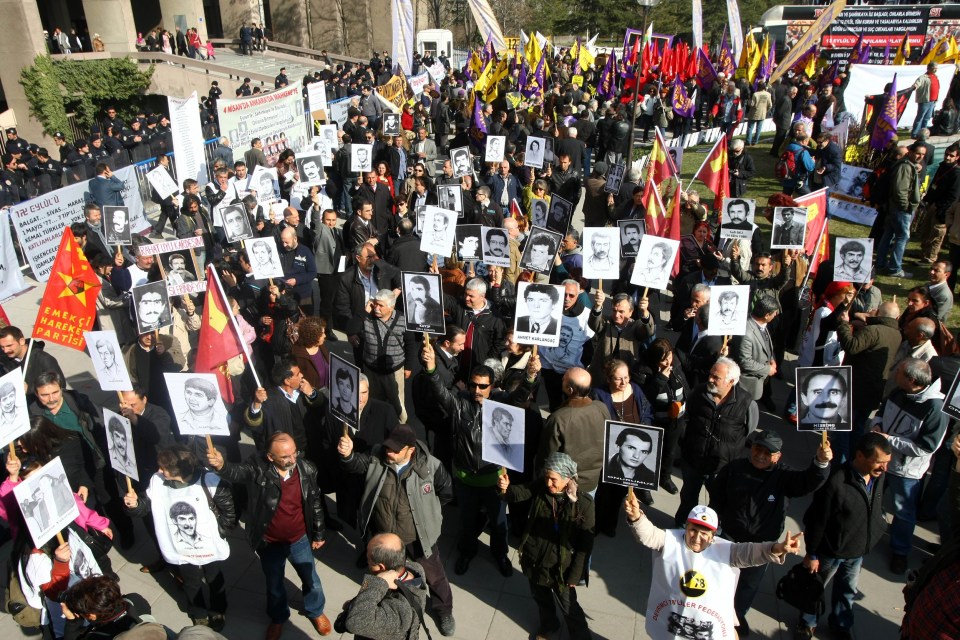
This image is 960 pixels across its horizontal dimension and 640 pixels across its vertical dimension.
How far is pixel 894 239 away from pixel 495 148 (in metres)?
6.40

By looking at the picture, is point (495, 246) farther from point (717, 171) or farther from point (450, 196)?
point (717, 171)

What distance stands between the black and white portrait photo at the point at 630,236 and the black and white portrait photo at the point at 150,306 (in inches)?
199

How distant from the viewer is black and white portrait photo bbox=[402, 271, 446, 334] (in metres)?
6.30

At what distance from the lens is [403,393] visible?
7078mm

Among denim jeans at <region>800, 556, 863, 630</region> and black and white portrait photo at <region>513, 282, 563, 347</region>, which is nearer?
denim jeans at <region>800, 556, 863, 630</region>

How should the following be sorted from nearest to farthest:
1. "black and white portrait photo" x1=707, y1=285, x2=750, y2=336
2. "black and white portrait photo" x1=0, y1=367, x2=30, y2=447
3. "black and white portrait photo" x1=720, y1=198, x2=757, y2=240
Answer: "black and white portrait photo" x1=0, y1=367, x2=30, y2=447 < "black and white portrait photo" x1=707, y1=285, x2=750, y2=336 < "black and white portrait photo" x1=720, y1=198, x2=757, y2=240

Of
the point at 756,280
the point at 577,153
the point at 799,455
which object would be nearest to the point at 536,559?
the point at 799,455

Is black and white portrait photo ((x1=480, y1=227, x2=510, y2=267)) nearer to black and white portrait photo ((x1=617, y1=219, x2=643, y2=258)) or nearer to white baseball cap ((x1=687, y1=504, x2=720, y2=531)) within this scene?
black and white portrait photo ((x1=617, y1=219, x2=643, y2=258))

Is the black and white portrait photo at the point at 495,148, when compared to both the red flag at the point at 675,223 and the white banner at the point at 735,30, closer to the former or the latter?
the red flag at the point at 675,223

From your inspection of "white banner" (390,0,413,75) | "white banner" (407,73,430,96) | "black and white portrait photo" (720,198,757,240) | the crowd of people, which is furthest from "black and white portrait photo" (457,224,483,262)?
"white banner" (407,73,430,96)

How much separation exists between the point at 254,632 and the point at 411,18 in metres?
17.3

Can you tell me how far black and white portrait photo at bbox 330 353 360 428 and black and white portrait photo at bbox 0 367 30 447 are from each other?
211cm

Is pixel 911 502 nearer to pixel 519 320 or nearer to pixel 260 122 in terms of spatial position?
pixel 519 320

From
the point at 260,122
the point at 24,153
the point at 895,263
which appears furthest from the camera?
the point at 24,153
